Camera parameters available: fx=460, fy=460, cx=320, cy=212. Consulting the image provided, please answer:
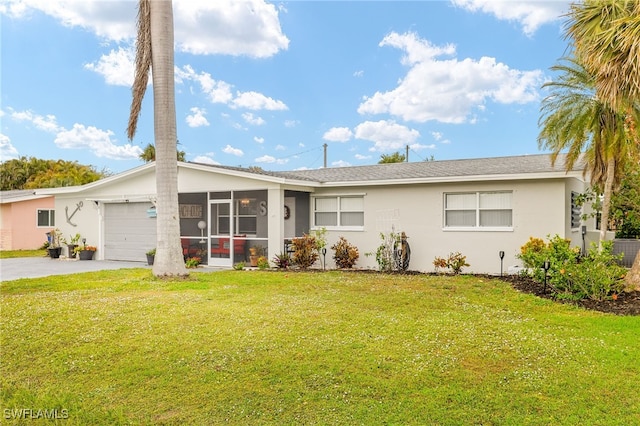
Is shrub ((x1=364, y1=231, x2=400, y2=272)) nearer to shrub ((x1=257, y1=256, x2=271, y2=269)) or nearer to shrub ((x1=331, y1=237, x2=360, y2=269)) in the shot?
shrub ((x1=331, y1=237, x2=360, y2=269))

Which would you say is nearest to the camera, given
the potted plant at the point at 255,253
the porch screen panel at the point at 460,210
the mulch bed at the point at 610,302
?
the mulch bed at the point at 610,302

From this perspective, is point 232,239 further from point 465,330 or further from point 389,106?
point 389,106

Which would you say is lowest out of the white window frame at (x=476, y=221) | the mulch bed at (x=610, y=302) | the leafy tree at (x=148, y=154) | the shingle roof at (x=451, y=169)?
the mulch bed at (x=610, y=302)

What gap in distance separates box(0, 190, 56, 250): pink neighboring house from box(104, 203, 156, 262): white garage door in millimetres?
7259

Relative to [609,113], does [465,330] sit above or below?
below

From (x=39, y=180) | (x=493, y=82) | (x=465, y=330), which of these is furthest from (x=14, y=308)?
(x=39, y=180)

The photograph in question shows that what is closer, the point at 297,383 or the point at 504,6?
the point at 297,383

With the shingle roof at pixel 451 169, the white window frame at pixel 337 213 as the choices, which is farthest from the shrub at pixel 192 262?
the white window frame at pixel 337 213

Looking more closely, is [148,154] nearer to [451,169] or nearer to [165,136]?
[165,136]

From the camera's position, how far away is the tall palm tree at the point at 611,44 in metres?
8.42

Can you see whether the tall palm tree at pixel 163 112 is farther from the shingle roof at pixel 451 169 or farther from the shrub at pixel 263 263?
the shingle roof at pixel 451 169

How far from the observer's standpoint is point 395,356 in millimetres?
5457

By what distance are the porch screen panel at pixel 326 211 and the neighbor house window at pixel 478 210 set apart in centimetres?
378

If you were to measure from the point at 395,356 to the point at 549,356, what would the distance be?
5.99ft
